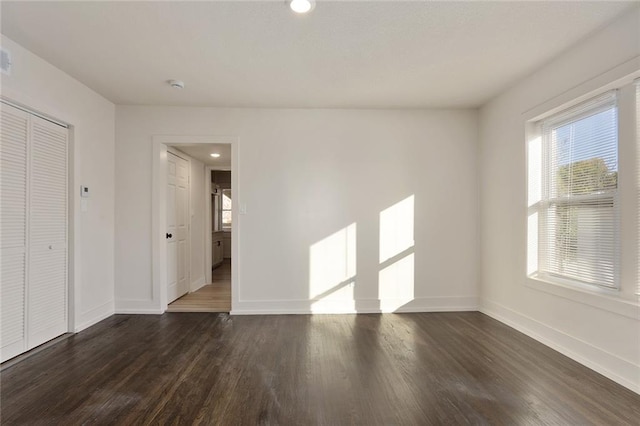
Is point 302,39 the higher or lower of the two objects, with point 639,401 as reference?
higher

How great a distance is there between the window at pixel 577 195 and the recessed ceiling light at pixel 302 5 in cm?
243

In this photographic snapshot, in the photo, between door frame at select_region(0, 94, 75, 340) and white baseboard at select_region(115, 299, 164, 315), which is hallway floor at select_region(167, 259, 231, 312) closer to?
white baseboard at select_region(115, 299, 164, 315)

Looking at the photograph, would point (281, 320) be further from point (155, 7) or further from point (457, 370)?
point (155, 7)

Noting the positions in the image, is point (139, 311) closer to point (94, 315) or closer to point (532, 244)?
point (94, 315)

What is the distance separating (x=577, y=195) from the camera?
9.00 feet

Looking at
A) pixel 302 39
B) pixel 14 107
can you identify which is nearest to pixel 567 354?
pixel 302 39

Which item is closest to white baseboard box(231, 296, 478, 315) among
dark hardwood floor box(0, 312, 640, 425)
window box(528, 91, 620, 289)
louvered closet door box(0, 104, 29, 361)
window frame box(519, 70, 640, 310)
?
dark hardwood floor box(0, 312, 640, 425)

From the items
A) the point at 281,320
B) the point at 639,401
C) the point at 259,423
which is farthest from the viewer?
the point at 281,320

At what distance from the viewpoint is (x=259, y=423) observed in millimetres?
1803

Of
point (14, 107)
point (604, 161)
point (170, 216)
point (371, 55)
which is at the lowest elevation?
point (170, 216)

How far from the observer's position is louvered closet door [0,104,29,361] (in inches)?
98.3

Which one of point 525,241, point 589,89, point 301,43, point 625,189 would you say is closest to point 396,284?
point 525,241

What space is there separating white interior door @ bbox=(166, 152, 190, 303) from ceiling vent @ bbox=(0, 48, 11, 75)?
6.03ft

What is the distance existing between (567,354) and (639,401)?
0.68 metres
